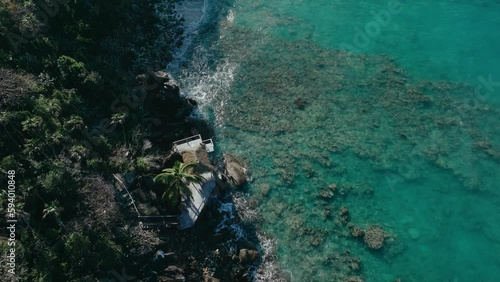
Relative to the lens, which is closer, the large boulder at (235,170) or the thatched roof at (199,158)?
the thatched roof at (199,158)

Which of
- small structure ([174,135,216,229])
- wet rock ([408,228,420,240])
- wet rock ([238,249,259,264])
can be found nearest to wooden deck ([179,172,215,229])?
small structure ([174,135,216,229])

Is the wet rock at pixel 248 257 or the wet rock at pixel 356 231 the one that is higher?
the wet rock at pixel 248 257

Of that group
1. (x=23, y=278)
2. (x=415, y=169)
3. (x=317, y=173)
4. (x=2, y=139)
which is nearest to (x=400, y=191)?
(x=415, y=169)

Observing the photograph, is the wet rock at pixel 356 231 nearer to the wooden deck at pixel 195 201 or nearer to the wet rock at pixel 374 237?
the wet rock at pixel 374 237

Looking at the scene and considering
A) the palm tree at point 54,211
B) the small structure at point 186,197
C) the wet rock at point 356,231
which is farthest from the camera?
the wet rock at point 356,231

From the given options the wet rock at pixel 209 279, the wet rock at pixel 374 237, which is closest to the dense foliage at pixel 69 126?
the wet rock at pixel 209 279

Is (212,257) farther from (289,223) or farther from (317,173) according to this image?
(317,173)

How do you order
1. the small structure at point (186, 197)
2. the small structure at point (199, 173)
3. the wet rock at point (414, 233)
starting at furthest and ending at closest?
1. the wet rock at point (414, 233)
2. the small structure at point (199, 173)
3. the small structure at point (186, 197)
